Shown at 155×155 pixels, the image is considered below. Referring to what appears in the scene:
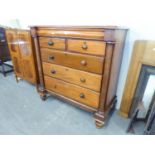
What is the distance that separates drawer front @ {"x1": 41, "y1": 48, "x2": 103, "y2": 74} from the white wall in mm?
453

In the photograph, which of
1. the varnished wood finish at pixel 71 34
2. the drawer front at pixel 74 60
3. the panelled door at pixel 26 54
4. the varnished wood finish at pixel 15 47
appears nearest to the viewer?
the varnished wood finish at pixel 71 34

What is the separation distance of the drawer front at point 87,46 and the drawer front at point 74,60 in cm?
5

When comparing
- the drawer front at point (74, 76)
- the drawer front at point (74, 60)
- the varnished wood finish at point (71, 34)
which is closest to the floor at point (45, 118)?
the drawer front at point (74, 76)

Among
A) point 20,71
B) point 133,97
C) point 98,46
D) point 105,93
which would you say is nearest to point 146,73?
point 133,97

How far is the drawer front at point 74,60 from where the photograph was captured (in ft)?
3.77

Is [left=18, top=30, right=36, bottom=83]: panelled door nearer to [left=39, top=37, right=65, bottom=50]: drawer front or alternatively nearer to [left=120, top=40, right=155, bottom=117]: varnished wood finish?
[left=39, top=37, right=65, bottom=50]: drawer front

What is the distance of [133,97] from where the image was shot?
55.4 inches

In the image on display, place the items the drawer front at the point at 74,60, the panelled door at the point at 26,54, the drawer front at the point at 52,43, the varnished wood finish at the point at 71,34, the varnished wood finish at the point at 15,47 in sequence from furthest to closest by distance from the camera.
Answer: the varnished wood finish at the point at 15,47
the panelled door at the point at 26,54
the drawer front at the point at 52,43
the drawer front at the point at 74,60
the varnished wood finish at the point at 71,34

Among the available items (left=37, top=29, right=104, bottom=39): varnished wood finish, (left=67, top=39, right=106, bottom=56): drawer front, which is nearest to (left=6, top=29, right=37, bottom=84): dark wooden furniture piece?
(left=37, top=29, right=104, bottom=39): varnished wood finish
